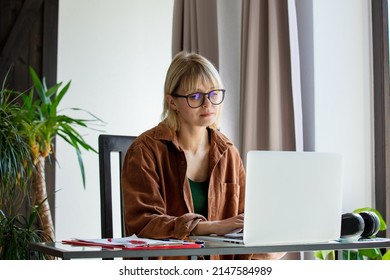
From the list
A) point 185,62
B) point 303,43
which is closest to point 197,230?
point 185,62

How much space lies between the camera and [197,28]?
373 centimetres

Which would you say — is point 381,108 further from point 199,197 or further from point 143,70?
point 143,70

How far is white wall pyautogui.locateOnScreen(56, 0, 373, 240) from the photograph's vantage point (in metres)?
3.16

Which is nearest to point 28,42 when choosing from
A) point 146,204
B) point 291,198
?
point 146,204

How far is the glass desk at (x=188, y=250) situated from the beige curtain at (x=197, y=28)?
1851 millimetres

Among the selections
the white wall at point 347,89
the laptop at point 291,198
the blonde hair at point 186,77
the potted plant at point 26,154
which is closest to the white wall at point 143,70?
the white wall at point 347,89

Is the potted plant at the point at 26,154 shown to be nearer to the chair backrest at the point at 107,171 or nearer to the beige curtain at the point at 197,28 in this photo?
the chair backrest at the point at 107,171

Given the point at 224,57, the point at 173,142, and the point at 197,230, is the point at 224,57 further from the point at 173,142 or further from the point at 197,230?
the point at 197,230

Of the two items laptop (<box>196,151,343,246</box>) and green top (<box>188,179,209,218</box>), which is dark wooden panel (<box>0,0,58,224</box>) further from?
laptop (<box>196,151,343,246</box>)

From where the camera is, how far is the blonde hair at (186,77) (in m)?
2.42

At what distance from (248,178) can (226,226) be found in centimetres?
25

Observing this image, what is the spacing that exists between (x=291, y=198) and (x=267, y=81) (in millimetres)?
1567

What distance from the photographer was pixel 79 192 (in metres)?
4.41

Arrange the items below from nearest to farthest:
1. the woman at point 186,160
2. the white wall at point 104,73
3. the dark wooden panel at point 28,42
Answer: the woman at point 186,160 < the dark wooden panel at point 28,42 < the white wall at point 104,73
